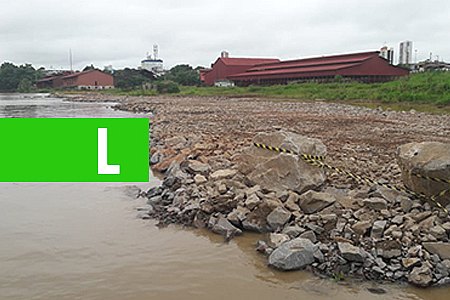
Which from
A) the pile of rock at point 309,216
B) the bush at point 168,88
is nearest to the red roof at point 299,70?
the bush at point 168,88

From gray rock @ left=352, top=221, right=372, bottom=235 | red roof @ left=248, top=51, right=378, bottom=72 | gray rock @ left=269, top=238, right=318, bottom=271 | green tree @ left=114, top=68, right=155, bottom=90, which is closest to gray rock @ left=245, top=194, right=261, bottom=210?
gray rock @ left=269, top=238, right=318, bottom=271

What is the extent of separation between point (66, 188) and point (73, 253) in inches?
166

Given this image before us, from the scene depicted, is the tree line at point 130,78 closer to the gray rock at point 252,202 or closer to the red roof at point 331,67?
the red roof at point 331,67

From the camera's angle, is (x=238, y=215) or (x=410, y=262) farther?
(x=238, y=215)

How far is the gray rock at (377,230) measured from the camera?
645cm

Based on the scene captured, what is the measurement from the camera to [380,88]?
36000 mm

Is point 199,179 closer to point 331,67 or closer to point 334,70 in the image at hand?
point 334,70

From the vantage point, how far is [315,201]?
7512 mm

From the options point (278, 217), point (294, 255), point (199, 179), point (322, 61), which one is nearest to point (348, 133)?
point (199, 179)

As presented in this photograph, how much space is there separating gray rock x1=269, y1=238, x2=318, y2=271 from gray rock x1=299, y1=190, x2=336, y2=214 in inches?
45.3

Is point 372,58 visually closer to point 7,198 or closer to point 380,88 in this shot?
point 380,88

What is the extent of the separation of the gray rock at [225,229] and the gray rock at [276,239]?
Result: 710 mm

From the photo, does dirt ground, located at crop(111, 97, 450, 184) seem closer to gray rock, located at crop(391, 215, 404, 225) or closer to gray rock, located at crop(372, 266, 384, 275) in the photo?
gray rock, located at crop(391, 215, 404, 225)

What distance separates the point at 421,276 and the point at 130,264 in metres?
3.84
